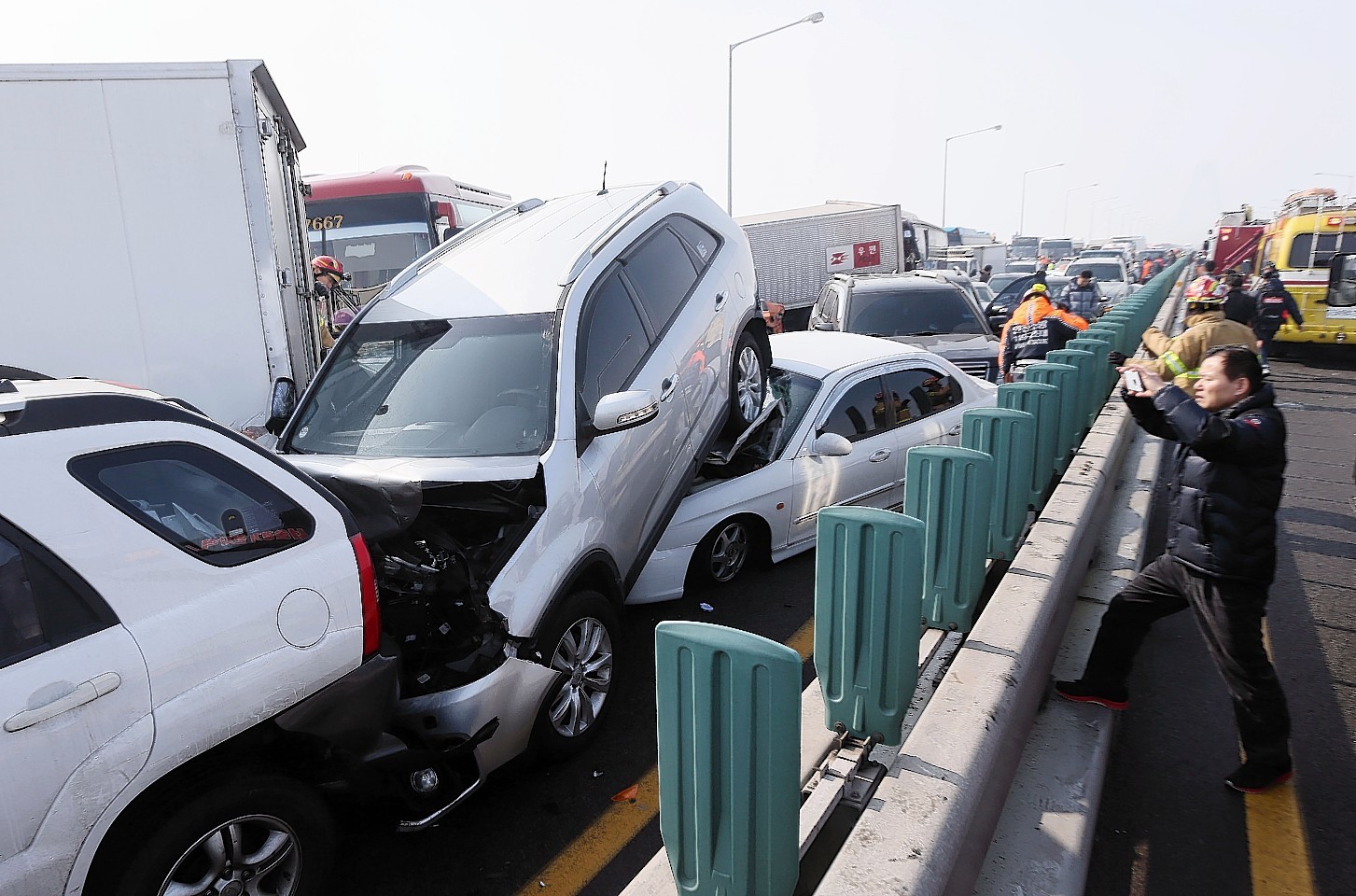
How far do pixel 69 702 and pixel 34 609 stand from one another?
25 cm

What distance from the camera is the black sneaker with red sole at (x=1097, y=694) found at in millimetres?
3543

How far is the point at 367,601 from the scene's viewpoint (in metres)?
2.92

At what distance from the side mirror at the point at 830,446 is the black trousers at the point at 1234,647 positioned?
244 cm

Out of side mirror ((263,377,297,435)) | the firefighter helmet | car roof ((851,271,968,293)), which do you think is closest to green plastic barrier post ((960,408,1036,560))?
side mirror ((263,377,297,435))

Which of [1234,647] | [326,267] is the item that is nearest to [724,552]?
[1234,647]

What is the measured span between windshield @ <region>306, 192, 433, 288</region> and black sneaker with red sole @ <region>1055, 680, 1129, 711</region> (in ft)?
31.6

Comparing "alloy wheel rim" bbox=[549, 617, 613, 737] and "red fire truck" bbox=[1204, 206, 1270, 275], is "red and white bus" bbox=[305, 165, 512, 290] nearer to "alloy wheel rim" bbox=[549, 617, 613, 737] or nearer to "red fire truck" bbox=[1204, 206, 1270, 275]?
"alloy wheel rim" bbox=[549, 617, 613, 737]

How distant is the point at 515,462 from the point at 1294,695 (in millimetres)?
3778

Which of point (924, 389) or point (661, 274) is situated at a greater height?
point (661, 274)

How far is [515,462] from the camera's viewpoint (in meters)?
3.77

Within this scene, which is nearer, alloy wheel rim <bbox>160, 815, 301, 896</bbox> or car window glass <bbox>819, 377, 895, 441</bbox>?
alloy wheel rim <bbox>160, 815, 301, 896</bbox>

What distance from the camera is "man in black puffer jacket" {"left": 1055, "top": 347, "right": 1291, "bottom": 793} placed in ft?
10.8

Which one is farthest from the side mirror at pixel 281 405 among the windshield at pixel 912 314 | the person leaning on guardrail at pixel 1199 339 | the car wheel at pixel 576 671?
the windshield at pixel 912 314

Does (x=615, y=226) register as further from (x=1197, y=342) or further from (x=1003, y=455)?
(x=1197, y=342)
